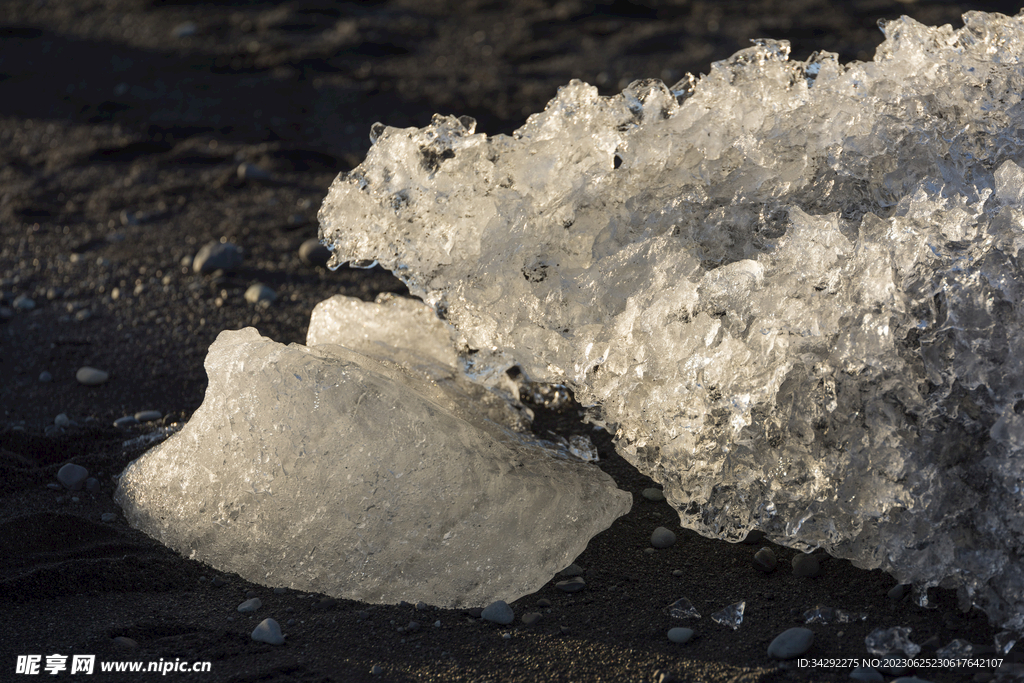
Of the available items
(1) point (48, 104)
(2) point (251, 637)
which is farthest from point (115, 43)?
(2) point (251, 637)

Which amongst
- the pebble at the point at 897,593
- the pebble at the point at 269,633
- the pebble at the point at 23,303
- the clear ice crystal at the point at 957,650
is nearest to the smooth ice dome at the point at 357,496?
the pebble at the point at 269,633

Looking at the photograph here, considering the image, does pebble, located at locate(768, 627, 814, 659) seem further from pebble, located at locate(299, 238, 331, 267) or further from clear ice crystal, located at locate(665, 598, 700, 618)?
pebble, located at locate(299, 238, 331, 267)

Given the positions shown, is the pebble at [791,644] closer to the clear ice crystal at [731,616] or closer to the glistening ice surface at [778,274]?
the clear ice crystal at [731,616]

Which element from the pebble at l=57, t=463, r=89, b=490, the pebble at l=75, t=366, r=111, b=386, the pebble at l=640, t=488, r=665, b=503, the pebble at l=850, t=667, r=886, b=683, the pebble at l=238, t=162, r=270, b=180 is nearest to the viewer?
the pebble at l=850, t=667, r=886, b=683

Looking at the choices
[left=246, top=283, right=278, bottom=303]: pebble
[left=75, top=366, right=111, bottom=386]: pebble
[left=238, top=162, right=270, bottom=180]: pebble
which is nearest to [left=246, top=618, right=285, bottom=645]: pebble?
[left=75, top=366, right=111, bottom=386]: pebble

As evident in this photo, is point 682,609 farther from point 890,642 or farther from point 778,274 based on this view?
point 778,274

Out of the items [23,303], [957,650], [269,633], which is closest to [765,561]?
[957,650]
